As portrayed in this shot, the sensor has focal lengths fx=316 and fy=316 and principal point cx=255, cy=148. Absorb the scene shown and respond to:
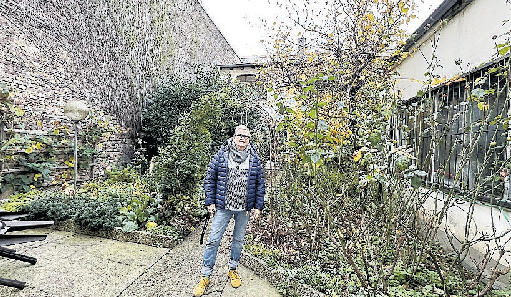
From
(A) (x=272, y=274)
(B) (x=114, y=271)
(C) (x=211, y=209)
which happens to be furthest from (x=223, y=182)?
(B) (x=114, y=271)

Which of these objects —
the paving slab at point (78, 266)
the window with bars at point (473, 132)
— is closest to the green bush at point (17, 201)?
the paving slab at point (78, 266)

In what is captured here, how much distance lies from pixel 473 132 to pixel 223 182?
313 centimetres

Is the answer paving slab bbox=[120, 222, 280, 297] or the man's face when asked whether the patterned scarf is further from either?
paving slab bbox=[120, 222, 280, 297]

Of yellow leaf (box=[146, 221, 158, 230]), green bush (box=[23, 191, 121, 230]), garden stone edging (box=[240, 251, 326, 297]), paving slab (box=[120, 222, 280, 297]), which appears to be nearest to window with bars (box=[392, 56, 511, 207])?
garden stone edging (box=[240, 251, 326, 297])

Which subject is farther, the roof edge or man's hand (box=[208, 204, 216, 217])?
the roof edge

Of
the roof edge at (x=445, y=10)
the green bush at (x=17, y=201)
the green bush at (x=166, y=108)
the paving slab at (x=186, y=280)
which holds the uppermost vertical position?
the roof edge at (x=445, y=10)

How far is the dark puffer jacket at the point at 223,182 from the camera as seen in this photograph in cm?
322

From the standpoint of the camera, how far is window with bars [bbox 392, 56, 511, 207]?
270 centimetres

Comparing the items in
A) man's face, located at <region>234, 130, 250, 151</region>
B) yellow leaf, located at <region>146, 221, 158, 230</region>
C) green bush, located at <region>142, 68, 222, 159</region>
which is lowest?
yellow leaf, located at <region>146, 221, 158, 230</region>

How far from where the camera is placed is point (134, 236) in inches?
177

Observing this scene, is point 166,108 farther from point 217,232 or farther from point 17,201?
point 217,232

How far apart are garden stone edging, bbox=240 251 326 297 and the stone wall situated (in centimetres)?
548

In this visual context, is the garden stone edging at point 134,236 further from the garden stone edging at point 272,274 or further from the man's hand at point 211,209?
the man's hand at point 211,209

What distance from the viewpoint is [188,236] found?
4.80 meters
